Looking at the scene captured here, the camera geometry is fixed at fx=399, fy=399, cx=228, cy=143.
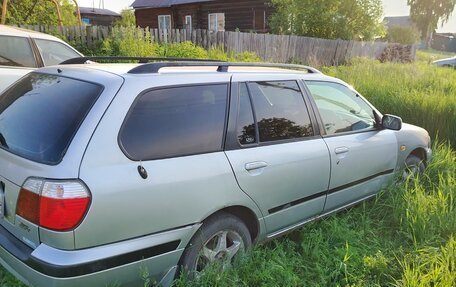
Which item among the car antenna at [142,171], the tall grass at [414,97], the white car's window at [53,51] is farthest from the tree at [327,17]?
the car antenna at [142,171]

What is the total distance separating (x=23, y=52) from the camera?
631 centimetres

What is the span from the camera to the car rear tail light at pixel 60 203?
204 centimetres

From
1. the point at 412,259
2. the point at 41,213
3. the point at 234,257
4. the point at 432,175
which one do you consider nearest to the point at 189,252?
the point at 234,257

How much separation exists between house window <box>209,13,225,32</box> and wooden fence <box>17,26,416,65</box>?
311 inches

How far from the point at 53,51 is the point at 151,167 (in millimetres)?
5419

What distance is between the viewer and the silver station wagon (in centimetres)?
209

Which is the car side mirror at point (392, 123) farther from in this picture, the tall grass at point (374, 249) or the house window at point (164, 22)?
the house window at point (164, 22)

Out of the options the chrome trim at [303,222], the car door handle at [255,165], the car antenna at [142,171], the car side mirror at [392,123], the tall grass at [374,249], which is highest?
the car antenna at [142,171]

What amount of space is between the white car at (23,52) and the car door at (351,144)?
4.69m

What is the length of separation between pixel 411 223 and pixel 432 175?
1.60 meters

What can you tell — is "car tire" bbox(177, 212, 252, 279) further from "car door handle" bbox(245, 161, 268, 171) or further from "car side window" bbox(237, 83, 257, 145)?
"car side window" bbox(237, 83, 257, 145)

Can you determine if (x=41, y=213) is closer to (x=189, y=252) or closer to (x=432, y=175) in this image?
(x=189, y=252)

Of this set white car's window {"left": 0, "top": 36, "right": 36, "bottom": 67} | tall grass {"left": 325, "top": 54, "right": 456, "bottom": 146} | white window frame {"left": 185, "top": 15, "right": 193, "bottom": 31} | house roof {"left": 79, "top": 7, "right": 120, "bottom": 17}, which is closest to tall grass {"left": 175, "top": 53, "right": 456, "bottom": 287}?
tall grass {"left": 325, "top": 54, "right": 456, "bottom": 146}

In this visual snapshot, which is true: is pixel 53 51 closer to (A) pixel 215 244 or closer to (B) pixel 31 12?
(A) pixel 215 244
